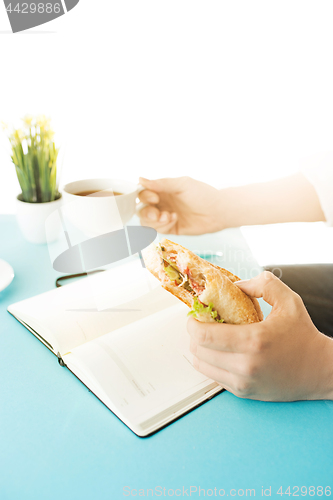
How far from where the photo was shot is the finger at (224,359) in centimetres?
50

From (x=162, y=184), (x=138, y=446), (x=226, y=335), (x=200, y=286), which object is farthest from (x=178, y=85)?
(x=138, y=446)

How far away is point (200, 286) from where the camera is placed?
0.60 m

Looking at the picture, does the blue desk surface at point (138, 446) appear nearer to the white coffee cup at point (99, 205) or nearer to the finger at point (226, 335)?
the finger at point (226, 335)

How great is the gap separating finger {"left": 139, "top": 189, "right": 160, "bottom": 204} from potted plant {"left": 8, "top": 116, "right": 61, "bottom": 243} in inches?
9.8

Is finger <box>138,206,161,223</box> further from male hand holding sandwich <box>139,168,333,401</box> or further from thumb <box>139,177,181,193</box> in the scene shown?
male hand holding sandwich <box>139,168,333,401</box>

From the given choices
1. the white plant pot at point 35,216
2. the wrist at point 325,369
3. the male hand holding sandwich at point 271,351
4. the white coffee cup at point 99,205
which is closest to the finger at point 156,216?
the white coffee cup at point 99,205

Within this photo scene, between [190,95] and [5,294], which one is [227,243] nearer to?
[190,95]

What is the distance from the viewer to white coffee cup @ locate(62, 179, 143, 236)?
0.84 meters

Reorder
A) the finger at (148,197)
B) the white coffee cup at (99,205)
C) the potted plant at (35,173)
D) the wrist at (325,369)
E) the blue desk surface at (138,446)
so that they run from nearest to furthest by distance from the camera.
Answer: the blue desk surface at (138,446) < the wrist at (325,369) < the white coffee cup at (99,205) < the potted plant at (35,173) < the finger at (148,197)

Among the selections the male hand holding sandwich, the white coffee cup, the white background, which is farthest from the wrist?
the white background

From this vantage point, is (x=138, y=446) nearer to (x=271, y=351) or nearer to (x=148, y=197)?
(x=271, y=351)

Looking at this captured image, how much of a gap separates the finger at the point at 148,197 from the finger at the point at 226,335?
0.66 meters

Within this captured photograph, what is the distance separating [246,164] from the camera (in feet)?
3.90

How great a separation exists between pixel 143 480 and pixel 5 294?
1.74ft
